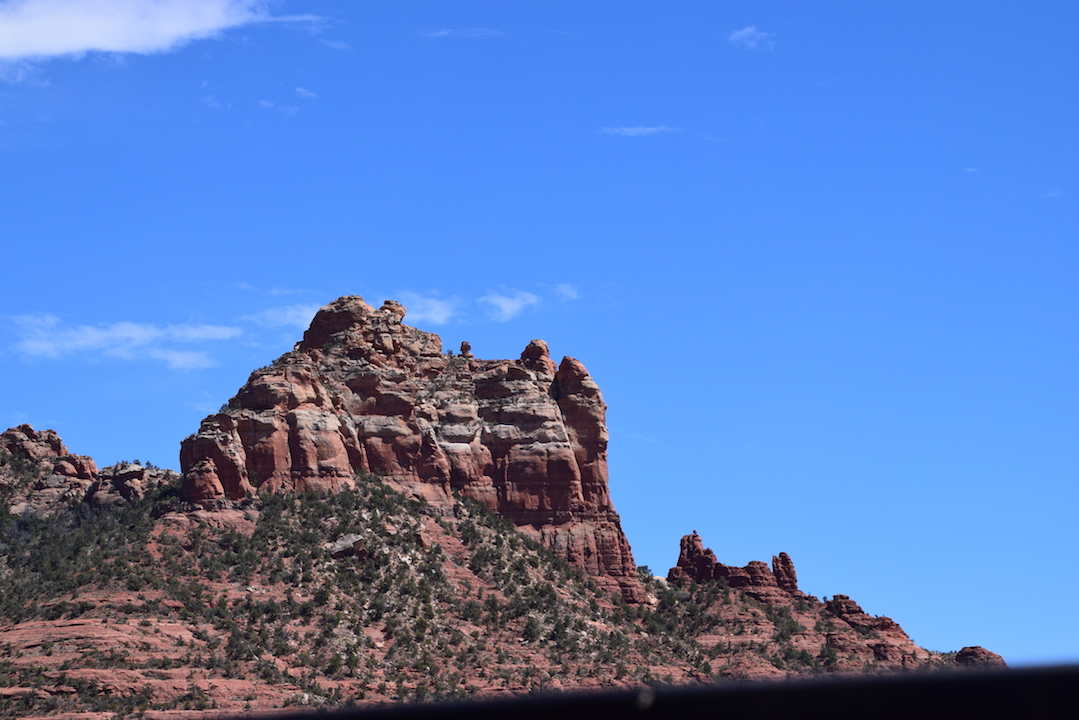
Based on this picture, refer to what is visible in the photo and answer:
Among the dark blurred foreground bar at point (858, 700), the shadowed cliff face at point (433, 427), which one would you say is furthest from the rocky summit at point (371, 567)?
the dark blurred foreground bar at point (858, 700)

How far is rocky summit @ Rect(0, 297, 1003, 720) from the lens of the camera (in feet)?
255

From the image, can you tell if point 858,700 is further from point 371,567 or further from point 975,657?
point 975,657

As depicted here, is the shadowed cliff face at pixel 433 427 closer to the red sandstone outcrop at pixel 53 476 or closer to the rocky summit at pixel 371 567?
the rocky summit at pixel 371 567

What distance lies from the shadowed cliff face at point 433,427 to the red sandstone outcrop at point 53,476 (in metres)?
6.02

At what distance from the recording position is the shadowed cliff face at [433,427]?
320ft

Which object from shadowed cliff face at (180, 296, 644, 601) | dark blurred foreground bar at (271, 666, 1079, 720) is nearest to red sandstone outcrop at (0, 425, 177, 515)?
shadowed cliff face at (180, 296, 644, 601)

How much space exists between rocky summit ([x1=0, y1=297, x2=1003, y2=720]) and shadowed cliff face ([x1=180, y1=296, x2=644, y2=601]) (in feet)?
0.52

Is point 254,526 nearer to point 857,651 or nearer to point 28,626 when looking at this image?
point 28,626

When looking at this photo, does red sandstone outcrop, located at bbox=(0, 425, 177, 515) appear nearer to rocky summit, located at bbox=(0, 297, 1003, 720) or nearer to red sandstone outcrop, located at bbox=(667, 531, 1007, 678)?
rocky summit, located at bbox=(0, 297, 1003, 720)

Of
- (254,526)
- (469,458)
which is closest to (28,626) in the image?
(254,526)

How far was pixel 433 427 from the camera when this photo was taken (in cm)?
10494

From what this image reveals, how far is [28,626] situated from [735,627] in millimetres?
47251

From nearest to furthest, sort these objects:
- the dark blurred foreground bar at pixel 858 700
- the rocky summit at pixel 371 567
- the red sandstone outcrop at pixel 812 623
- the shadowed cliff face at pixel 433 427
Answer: the dark blurred foreground bar at pixel 858 700
the rocky summit at pixel 371 567
the shadowed cliff face at pixel 433 427
the red sandstone outcrop at pixel 812 623

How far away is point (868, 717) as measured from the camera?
1137 centimetres
